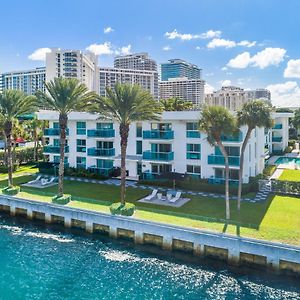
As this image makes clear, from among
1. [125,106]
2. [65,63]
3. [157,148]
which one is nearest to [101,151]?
[157,148]

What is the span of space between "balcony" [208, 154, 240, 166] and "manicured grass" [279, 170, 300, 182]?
10092 mm

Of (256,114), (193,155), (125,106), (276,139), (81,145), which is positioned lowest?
(193,155)

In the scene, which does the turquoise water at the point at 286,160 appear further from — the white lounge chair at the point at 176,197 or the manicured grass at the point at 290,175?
the white lounge chair at the point at 176,197

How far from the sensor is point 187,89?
5994 inches

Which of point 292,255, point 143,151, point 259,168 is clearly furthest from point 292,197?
point 143,151

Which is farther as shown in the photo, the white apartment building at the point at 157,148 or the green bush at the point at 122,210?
the white apartment building at the point at 157,148

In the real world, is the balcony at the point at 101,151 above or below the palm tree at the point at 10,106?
below

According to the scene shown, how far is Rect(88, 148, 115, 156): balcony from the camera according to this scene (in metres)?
42.2

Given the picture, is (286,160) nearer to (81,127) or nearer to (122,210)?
(81,127)

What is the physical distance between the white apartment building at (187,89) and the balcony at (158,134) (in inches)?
4397

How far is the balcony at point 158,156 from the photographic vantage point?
1489 inches

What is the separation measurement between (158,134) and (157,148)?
2046 mm

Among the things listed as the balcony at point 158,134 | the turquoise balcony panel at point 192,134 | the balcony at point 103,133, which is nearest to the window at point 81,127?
the balcony at point 103,133

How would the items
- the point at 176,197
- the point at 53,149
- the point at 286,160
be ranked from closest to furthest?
the point at 176,197
the point at 53,149
the point at 286,160
